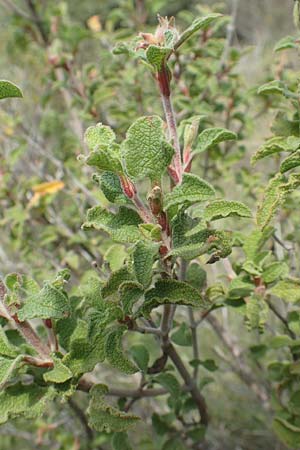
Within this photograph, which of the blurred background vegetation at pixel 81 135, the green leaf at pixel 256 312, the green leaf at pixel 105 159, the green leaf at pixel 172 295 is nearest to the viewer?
the green leaf at pixel 105 159

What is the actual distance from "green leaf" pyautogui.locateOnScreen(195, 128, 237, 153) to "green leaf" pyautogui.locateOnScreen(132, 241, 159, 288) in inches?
8.3

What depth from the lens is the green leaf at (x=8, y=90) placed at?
31.3 inches

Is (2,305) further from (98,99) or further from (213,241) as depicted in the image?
(98,99)

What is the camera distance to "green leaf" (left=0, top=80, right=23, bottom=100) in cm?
80

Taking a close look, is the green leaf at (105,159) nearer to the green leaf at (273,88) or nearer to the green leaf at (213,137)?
the green leaf at (213,137)

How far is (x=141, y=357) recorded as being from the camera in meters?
1.20

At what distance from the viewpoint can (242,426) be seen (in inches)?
101

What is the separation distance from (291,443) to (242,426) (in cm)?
139

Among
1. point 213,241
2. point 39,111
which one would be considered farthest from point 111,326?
point 39,111

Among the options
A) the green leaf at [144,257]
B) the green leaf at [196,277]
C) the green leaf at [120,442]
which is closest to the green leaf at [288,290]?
the green leaf at [196,277]

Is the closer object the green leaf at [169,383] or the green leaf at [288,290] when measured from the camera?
the green leaf at [288,290]

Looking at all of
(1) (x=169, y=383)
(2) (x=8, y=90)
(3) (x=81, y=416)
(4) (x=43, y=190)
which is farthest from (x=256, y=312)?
(4) (x=43, y=190)

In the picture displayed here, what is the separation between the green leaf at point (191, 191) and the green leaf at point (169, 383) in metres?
0.53

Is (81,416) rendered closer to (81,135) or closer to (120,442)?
(120,442)
